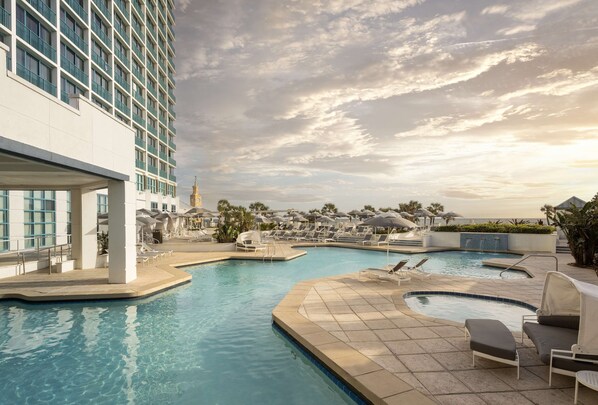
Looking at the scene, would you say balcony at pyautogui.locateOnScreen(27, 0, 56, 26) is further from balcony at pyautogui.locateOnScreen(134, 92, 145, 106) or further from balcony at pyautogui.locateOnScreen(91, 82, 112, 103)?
balcony at pyautogui.locateOnScreen(134, 92, 145, 106)

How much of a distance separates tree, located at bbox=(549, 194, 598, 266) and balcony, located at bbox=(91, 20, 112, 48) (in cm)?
3519

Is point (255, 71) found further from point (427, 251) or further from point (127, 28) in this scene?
point (127, 28)

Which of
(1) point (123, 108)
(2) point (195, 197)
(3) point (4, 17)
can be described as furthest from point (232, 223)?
(2) point (195, 197)

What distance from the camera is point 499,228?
68.1ft

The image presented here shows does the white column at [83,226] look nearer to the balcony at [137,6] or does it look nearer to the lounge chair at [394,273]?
the lounge chair at [394,273]

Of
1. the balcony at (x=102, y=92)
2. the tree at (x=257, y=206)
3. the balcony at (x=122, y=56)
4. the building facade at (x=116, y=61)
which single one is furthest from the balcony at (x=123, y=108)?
the tree at (x=257, y=206)

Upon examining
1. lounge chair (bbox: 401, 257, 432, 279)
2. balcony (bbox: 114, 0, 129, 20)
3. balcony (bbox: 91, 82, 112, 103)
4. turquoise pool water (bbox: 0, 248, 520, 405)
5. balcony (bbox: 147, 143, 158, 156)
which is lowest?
turquoise pool water (bbox: 0, 248, 520, 405)

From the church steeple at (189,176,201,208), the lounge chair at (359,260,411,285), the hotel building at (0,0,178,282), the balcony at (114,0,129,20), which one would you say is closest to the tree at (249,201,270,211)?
the hotel building at (0,0,178,282)

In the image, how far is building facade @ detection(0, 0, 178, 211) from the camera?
20.6 metres

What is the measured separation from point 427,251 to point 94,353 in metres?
18.2

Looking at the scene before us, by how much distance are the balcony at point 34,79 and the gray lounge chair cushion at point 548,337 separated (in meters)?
26.5

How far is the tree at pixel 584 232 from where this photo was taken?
1362cm

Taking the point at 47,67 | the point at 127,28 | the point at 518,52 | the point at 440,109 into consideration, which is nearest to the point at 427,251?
the point at 440,109

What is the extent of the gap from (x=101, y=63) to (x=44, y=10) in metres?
6.83
